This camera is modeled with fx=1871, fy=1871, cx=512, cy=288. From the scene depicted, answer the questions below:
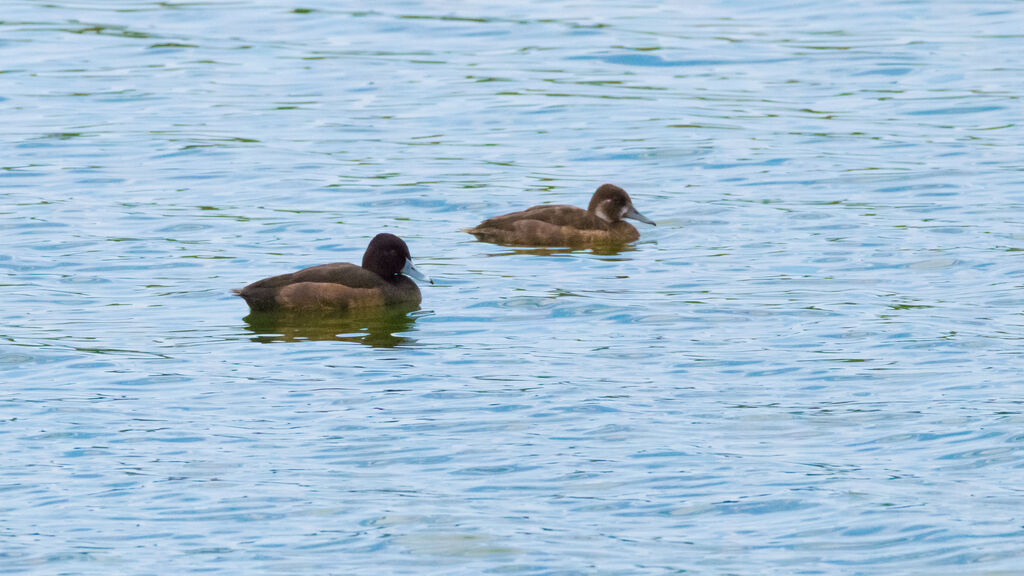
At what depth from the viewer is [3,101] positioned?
2498cm

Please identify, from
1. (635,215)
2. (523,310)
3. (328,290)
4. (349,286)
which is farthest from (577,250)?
(328,290)

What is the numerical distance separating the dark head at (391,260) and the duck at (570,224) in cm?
222

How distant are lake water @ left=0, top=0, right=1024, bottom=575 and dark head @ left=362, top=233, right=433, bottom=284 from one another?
1.41 feet

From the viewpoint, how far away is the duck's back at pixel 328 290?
1444 cm

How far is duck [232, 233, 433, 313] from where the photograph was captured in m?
14.5

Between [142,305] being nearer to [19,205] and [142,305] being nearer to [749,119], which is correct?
[19,205]

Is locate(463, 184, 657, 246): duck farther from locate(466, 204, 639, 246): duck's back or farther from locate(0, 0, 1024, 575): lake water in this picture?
locate(0, 0, 1024, 575): lake water

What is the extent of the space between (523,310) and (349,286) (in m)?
1.40

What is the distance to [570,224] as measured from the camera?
57.8ft

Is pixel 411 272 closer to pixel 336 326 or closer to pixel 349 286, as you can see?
pixel 349 286

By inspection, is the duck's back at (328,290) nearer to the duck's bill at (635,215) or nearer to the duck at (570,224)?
the duck at (570,224)

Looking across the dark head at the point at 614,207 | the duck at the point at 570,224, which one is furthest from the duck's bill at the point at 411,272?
the dark head at the point at 614,207

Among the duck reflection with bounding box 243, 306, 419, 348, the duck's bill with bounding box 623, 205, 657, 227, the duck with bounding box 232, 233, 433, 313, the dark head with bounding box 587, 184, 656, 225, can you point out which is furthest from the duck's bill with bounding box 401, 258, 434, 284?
the duck's bill with bounding box 623, 205, 657, 227

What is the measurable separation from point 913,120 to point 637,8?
9.63 metres
